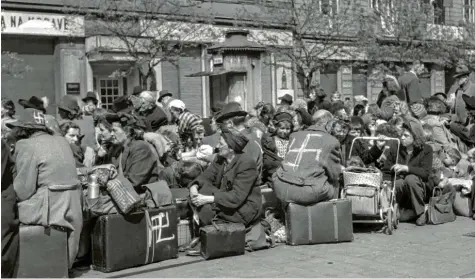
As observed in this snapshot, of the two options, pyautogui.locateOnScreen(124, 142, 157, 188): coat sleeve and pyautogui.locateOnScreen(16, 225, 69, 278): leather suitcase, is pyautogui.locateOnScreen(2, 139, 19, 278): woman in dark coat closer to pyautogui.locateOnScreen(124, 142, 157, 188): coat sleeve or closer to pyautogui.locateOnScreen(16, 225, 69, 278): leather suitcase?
pyautogui.locateOnScreen(16, 225, 69, 278): leather suitcase

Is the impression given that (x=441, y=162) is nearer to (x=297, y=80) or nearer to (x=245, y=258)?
(x=245, y=258)

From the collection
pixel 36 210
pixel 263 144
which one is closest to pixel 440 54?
pixel 263 144

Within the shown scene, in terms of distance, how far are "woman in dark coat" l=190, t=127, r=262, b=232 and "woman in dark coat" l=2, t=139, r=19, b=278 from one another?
2.36 m

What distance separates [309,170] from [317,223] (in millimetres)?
686

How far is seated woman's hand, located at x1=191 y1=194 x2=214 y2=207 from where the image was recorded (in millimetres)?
8625

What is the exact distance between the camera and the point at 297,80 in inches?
1124

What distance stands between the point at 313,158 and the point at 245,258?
1.65m

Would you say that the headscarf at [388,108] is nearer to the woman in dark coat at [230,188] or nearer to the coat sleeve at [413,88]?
the coat sleeve at [413,88]

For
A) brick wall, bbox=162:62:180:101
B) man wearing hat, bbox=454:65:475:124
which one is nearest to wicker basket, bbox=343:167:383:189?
man wearing hat, bbox=454:65:475:124

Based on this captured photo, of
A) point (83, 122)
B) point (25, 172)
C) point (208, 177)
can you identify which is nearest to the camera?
point (25, 172)

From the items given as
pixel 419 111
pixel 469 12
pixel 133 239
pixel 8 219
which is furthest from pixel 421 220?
pixel 469 12

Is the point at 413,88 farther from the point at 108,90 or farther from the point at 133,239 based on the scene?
the point at 108,90

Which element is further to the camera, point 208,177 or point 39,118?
point 208,177

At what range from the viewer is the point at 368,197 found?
32.2ft
